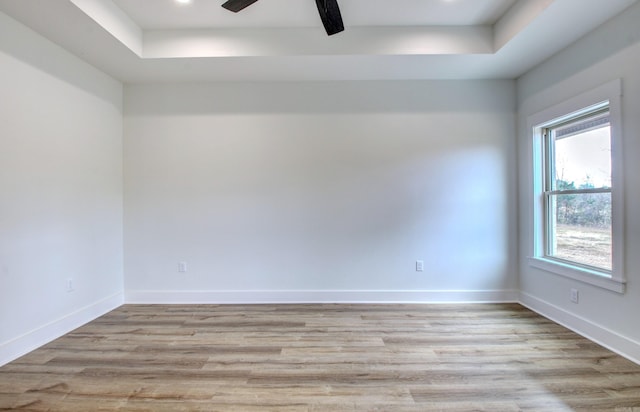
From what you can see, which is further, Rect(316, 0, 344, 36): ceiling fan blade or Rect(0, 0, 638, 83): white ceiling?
Rect(0, 0, 638, 83): white ceiling

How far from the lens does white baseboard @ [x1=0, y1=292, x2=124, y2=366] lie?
2.17 meters

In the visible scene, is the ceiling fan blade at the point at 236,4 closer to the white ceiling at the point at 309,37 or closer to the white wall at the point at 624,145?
the white ceiling at the point at 309,37

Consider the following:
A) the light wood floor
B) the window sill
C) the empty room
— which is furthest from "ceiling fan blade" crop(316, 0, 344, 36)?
the window sill

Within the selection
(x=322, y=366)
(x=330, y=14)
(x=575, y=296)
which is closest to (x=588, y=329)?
(x=575, y=296)

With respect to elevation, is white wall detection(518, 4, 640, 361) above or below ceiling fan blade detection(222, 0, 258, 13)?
below

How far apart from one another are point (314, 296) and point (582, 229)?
275cm

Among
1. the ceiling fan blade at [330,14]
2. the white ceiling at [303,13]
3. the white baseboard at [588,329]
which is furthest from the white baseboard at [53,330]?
the white baseboard at [588,329]

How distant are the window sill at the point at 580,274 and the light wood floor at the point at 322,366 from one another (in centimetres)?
50

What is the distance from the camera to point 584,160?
266 cm

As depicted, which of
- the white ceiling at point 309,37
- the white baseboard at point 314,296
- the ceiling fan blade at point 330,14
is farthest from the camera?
the white baseboard at point 314,296

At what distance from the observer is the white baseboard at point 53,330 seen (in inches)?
85.6

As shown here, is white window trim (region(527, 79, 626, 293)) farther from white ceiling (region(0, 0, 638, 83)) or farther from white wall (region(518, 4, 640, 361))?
white ceiling (region(0, 0, 638, 83))

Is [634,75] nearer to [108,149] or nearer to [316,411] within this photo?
[316,411]

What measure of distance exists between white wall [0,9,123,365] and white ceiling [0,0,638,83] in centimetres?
30
